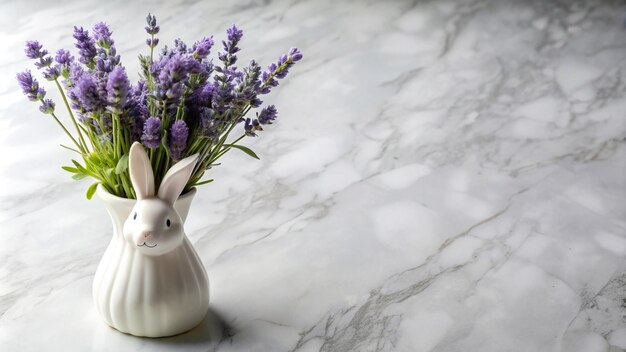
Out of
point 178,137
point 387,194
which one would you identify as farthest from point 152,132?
point 387,194

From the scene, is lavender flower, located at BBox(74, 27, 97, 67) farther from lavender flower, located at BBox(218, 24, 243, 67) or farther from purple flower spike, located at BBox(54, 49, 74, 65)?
lavender flower, located at BBox(218, 24, 243, 67)

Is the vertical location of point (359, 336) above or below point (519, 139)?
above

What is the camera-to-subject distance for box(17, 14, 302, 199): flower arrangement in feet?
2.89

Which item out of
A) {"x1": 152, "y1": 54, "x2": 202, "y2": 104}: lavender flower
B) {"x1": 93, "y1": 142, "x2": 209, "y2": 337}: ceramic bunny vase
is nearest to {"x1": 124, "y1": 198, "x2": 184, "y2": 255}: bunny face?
{"x1": 93, "y1": 142, "x2": 209, "y2": 337}: ceramic bunny vase

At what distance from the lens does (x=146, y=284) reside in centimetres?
97

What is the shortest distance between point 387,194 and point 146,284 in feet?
1.72

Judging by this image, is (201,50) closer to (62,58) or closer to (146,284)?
(62,58)

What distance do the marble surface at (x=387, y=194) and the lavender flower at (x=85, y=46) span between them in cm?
33

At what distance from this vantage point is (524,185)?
142 cm

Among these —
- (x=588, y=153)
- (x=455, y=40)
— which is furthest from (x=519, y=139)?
(x=455, y=40)

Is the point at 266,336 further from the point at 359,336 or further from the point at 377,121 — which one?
the point at 377,121

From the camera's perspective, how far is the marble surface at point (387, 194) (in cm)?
108

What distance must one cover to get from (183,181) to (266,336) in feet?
0.77

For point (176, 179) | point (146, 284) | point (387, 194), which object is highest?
point (176, 179)
